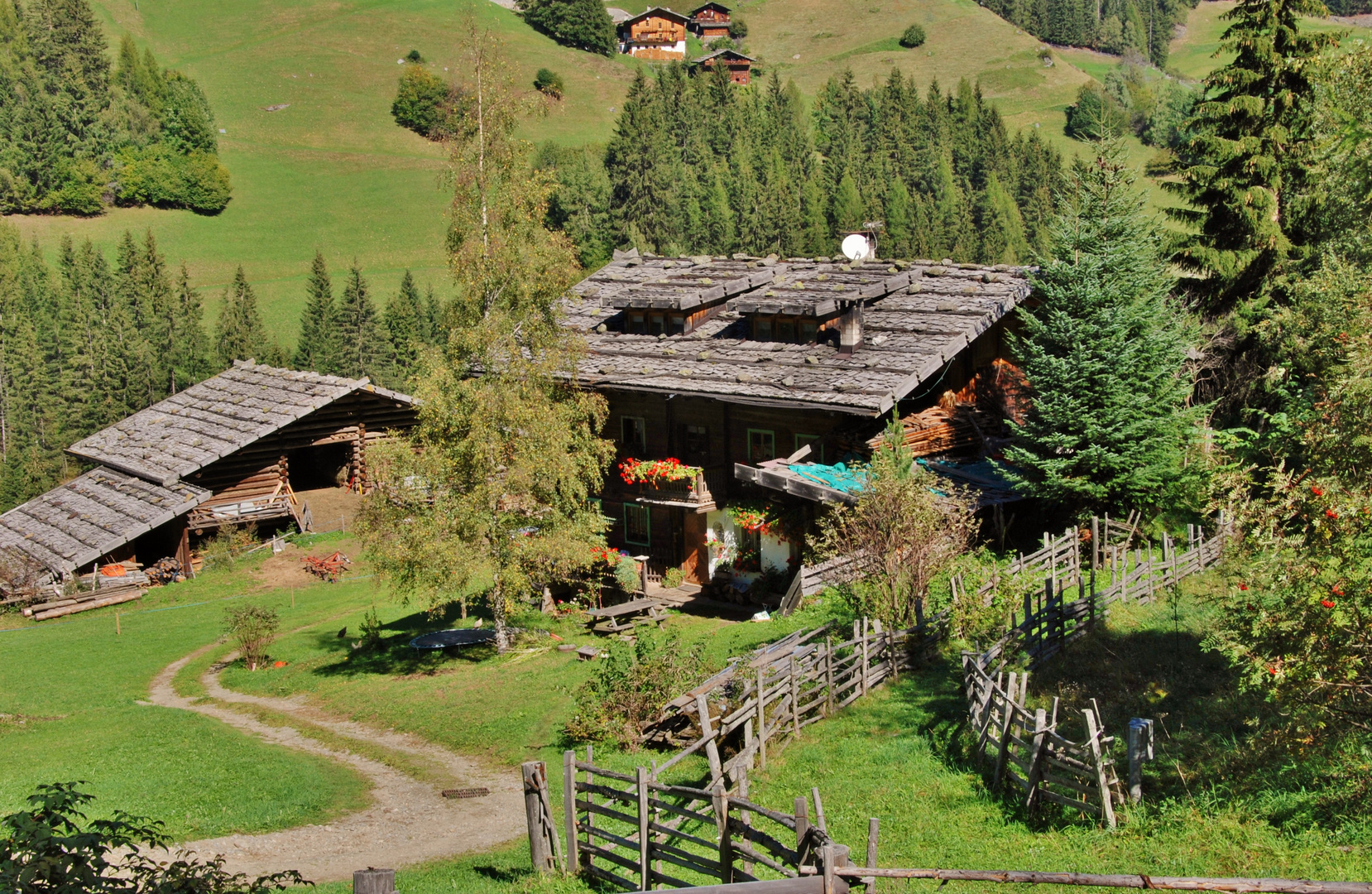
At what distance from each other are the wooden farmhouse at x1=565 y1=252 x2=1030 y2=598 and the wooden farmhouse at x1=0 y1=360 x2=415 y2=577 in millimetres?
11921

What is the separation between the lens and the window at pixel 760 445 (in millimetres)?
30109

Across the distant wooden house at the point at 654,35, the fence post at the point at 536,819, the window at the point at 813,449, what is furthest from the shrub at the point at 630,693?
the distant wooden house at the point at 654,35

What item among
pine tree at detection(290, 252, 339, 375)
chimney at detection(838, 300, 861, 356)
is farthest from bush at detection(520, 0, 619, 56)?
chimney at detection(838, 300, 861, 356)

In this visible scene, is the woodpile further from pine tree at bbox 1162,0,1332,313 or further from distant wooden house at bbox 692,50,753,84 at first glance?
distant wooden house at bbox 692,50,753,84

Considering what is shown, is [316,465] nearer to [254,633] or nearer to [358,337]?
[254,633]

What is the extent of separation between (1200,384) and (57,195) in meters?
121

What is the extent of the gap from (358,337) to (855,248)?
2226 inches

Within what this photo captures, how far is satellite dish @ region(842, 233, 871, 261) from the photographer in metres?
36.5

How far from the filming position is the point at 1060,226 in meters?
26.3

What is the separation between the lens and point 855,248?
36.6 meters

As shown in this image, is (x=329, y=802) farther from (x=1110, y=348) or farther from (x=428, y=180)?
(x=428, y=180)

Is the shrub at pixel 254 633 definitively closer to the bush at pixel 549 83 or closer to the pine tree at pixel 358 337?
the pine tree at pixel 358 337

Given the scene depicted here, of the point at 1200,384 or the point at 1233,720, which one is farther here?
the point at 1200,384

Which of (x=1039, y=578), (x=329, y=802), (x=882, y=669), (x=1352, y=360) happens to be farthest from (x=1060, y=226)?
(x=329, y=802)
